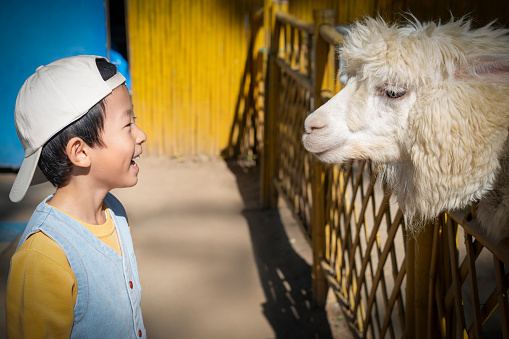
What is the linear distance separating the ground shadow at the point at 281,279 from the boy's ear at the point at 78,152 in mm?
2035

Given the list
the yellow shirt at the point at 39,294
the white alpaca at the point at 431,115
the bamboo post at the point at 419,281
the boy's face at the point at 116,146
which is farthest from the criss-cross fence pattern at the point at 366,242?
the yellow shirt at the point at 39,294

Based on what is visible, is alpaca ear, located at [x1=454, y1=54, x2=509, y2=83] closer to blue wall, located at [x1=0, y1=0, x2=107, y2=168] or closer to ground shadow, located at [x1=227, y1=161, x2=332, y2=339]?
ground shadow, located at [x1=227, y1=161, x2=332, y2=339]

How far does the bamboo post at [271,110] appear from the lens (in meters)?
4.42

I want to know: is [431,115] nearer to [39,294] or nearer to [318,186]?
[39,294]

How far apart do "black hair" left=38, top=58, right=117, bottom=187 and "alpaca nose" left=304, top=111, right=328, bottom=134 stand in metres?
0.71

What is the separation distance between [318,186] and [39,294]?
84.5 inches

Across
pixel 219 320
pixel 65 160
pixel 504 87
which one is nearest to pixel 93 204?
pixel 65 160

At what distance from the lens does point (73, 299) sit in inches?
47.7

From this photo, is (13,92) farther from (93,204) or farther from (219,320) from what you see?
(93,204)

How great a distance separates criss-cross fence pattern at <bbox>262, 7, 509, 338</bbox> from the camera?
1474 mm

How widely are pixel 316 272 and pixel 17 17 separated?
432cm

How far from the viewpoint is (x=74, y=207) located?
136cm

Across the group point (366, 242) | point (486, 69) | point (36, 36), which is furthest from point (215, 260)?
point (36, 36)

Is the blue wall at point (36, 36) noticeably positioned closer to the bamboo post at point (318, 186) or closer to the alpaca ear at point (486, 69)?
the bamboo post at point (318, 186)
